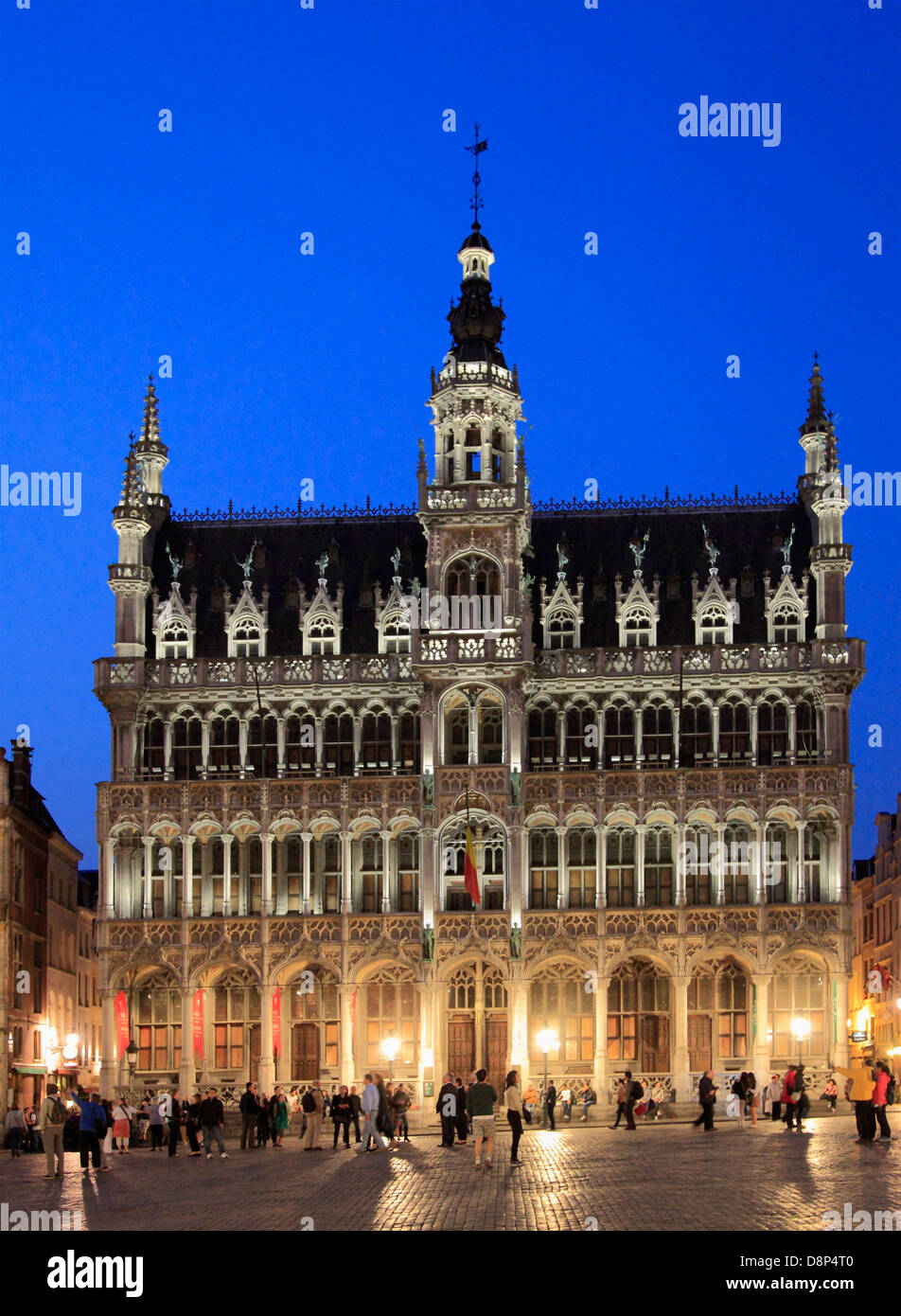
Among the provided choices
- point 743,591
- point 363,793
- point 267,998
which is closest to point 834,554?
point 743,591

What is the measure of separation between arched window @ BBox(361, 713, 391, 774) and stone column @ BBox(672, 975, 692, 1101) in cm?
1584

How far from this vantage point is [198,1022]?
275ft

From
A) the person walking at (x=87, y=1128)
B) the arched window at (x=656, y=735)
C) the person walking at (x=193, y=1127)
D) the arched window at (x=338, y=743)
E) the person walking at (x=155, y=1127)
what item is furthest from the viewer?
the arched window at (x=338, y=743)

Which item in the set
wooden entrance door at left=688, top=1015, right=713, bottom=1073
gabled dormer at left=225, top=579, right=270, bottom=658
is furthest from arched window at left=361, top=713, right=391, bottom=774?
wooden entrance door at left=688, top=1015, right=713, bottom=1073

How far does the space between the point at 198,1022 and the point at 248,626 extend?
1781 cm

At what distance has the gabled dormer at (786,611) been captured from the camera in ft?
284

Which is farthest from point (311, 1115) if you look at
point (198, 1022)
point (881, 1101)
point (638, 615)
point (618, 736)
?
point (638, 615)

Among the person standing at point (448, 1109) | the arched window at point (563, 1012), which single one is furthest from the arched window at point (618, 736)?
the person standing at point (448, 1109)

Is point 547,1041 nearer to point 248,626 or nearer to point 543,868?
point 543,868

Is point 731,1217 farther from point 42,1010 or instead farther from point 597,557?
point 42,1010

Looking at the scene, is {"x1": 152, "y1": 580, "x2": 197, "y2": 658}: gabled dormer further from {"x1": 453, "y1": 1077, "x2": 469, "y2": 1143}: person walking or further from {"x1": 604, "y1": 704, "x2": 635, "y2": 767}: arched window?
{"x1": 453, "y1": 1077, "x2": 469, "y2": 1143}: person walking

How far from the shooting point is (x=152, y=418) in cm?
9331

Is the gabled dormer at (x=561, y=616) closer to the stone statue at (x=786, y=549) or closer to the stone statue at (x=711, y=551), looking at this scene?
the stone statue at (x=711, y=551)

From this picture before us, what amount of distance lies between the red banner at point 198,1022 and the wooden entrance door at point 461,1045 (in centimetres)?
1068
